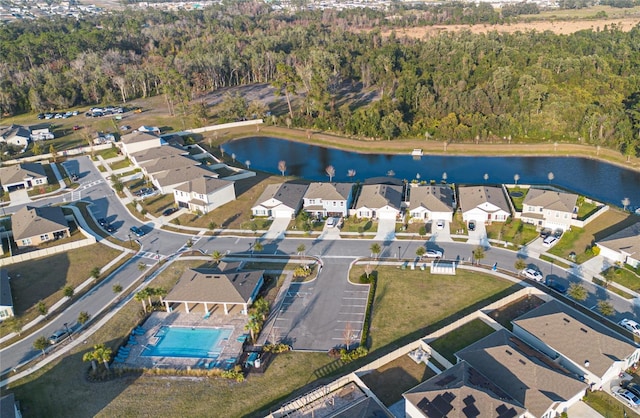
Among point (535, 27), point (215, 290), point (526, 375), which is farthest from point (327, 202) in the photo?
point (535, 27)

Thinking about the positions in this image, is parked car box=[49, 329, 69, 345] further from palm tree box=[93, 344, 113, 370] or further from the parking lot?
the parking lot

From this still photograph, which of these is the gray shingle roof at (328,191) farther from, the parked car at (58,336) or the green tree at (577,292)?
the parked car at (58,336)

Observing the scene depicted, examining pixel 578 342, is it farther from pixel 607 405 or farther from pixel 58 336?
pixel 58 336

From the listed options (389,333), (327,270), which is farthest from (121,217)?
(389,333)

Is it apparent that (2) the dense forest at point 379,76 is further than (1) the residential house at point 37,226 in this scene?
Yes

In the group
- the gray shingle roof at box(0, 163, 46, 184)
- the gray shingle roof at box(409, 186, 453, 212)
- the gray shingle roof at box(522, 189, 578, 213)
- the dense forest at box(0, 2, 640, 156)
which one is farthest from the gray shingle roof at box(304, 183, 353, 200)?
the gray shingle roof at box(0, 163, 46, 184)

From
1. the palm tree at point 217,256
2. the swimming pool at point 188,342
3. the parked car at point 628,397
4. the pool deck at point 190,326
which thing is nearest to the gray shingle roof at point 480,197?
the parked car at point 628,397
